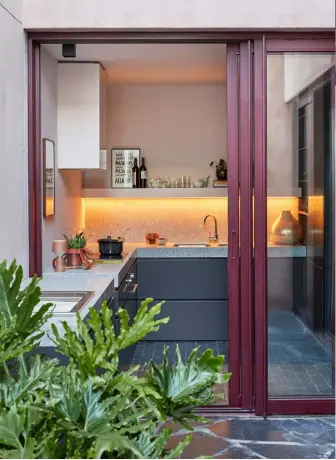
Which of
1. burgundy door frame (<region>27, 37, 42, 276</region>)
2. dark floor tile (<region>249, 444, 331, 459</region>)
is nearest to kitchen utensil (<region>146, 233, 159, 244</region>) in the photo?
burgundy door frame (<region>27, 37, 42, 276</region>)

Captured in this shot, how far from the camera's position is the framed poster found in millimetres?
7070

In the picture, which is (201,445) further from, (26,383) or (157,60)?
(157,60)

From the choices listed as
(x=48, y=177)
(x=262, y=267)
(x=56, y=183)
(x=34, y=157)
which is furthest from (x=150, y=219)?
(x=262, y=267)

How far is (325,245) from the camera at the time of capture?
13.7ft

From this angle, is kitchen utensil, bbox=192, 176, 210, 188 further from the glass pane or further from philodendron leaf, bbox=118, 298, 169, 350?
philodendron leaf, bbox=118, 298, 169, 350

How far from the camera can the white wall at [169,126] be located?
23.3 ft

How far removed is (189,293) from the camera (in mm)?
6297

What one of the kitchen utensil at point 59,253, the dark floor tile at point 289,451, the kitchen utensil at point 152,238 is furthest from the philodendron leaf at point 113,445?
the kitchen utensil at point 152,238

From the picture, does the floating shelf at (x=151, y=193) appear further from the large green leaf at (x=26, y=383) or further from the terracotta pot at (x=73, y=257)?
the large green leaf at (x=26, y=383)

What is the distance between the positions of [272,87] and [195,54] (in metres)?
1.41
